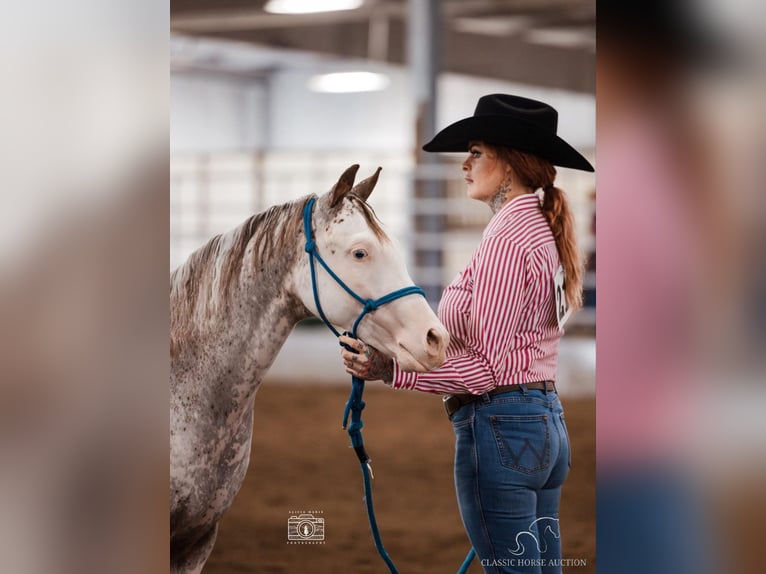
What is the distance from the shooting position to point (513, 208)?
6.78 ft

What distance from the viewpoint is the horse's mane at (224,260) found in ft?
6.48

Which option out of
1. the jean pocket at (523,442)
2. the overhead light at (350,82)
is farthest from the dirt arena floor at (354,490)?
the overhead light at (350,82)

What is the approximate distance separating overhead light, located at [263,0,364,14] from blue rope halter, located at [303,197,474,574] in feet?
2.46

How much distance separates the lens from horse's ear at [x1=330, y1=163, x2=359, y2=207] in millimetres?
1914

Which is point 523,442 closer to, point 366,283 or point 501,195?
point 366,283

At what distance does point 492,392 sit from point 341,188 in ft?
2.22

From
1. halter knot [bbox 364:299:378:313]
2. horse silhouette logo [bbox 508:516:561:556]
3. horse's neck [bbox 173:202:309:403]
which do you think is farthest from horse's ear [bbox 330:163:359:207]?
horse silhouette logo [bbox 508:516:561:556]

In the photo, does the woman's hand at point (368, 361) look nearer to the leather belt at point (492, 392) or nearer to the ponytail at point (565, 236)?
the leather belt at point (492, 392)

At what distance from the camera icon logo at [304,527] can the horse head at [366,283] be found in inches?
29.9

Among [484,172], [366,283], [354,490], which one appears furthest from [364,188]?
[354,490]

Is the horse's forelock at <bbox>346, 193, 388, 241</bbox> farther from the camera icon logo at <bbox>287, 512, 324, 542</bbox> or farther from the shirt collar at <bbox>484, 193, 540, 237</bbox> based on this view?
the camera icon logo at <bbox>287, 512, 324, 542</bbox>
